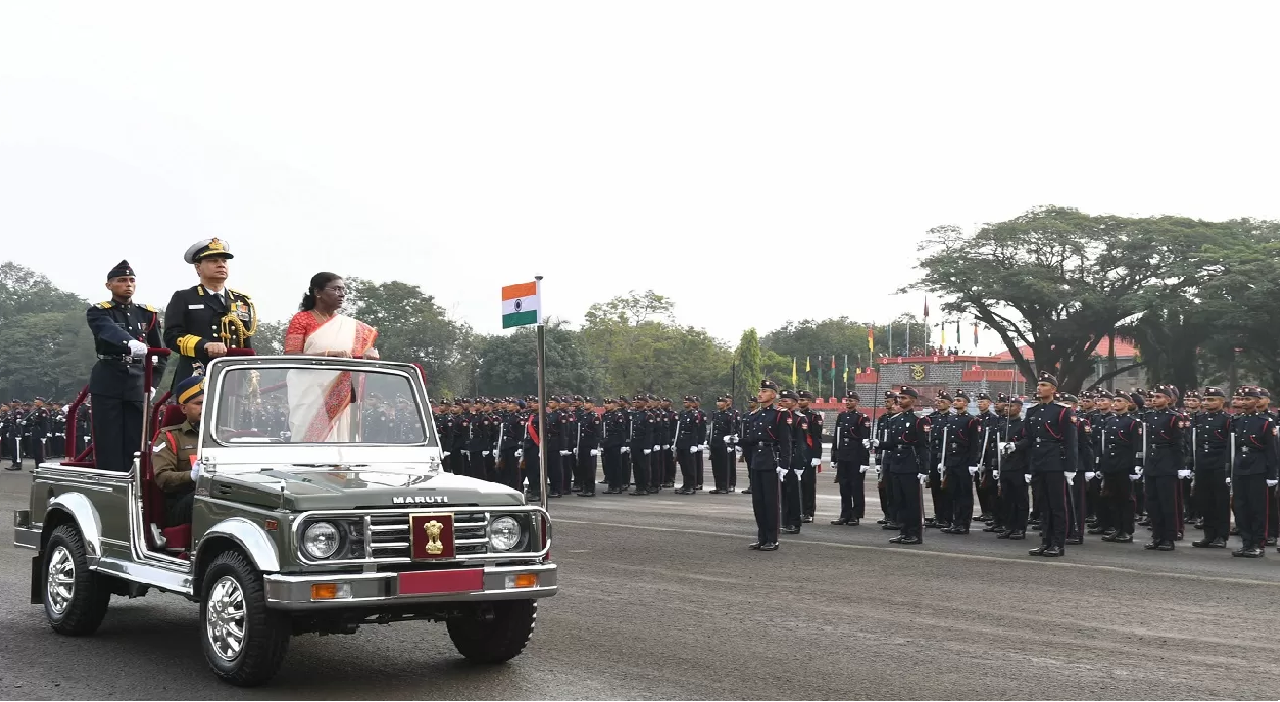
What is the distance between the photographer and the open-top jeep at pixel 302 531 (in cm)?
603

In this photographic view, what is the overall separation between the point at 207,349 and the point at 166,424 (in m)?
0.56

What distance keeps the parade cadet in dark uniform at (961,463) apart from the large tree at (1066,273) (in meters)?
38.9

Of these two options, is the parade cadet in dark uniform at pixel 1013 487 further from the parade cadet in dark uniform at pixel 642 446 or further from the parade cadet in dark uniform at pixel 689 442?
the parade cadet in dark uniform at pixel 642 446

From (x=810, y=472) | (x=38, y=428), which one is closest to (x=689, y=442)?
(x=810, y=472)

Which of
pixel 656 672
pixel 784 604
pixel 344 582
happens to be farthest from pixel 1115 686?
pixel 344 582

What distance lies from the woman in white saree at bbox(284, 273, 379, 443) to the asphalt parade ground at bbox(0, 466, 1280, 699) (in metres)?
1.36

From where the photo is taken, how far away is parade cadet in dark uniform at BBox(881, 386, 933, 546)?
49.1ft

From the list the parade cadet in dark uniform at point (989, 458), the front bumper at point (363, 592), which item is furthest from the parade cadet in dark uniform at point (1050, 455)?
the front bumper at point (363, 592)

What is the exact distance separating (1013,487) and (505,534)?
10527mm

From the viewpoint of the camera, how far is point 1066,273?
185ft

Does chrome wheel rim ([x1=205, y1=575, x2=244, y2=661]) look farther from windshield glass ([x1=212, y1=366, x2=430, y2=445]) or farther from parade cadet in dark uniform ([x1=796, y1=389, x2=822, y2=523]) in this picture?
parade cadet in dark uniform ([x1=796, y1=389, x2=822, y2=523])

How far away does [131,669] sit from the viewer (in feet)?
22.5

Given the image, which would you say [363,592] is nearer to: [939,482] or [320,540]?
[320,540]

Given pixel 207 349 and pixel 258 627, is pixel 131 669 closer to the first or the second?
pixel 258 627
